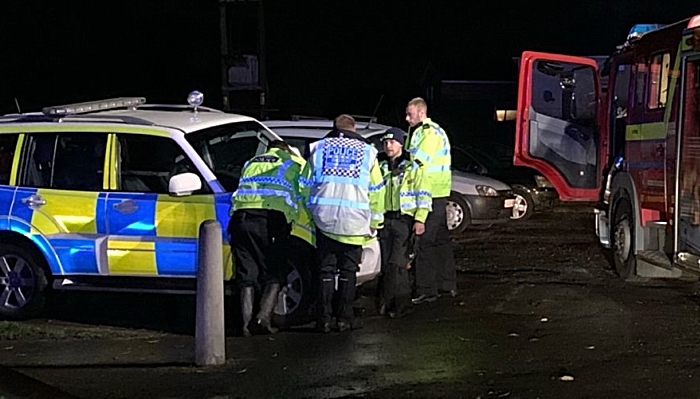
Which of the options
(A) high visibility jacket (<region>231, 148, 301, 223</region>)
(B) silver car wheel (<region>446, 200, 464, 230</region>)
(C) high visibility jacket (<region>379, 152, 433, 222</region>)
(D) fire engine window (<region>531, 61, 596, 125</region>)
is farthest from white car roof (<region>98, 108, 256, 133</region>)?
(B) silver car wheel (<region>446, 200, 464, 230</region>)

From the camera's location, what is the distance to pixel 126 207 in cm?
923

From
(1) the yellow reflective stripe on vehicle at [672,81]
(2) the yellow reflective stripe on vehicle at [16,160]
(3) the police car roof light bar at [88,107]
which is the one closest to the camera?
(2) the yellow reflective stripe on vehicle at [16,160]

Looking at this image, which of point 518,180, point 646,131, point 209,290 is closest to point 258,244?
point 209,290

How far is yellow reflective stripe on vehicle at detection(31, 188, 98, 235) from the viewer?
30.7 feet

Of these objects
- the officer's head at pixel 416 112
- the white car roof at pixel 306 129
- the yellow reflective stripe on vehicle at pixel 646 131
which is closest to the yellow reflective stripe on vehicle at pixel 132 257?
the officer's head at pixel 416 112

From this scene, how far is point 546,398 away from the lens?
696cm

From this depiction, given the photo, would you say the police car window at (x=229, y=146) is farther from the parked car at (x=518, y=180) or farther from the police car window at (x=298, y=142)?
the parked car at (x=518, y=180)

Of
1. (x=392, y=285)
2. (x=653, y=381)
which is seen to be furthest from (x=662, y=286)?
(x=653, y=381)

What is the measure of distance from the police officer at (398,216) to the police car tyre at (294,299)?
73cm

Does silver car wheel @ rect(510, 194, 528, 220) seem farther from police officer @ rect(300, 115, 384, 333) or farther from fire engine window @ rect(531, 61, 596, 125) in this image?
police officer @ rect(300, 115, 384, 333)

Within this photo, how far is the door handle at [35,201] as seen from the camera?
949cm

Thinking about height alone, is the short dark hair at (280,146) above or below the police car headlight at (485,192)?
above

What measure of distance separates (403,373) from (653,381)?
5.17 ft

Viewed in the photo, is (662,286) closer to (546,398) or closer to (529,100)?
(529,100)
